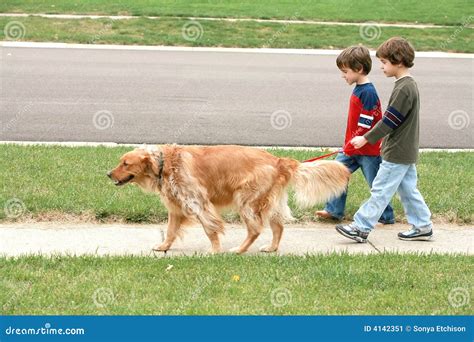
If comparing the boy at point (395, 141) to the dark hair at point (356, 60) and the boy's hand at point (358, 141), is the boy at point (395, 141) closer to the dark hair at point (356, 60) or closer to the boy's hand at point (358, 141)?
the boy's hand at point (358, 141)

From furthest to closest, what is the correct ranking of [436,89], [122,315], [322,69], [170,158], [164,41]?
[164,41], [322,69], [436,89], [170,158], [122,315]

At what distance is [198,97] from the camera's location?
13.7 meters

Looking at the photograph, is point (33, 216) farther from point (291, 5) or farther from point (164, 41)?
point (291, 5)

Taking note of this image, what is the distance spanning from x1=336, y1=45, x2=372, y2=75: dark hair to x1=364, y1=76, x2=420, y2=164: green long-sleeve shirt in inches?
16.4

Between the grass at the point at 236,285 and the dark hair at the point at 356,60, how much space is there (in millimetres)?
1774

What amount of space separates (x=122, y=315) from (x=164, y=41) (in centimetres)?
1351

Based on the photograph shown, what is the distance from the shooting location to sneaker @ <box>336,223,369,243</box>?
7.45 metres

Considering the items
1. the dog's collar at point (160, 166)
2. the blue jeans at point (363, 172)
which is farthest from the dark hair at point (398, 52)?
the dog's collar at point (160, 166)

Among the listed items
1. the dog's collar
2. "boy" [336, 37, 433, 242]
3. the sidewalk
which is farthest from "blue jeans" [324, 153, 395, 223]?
the dog's collar

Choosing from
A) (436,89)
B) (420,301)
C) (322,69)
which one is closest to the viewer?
(420,301)

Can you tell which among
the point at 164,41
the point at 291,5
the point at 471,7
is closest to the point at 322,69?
the point at 164,41

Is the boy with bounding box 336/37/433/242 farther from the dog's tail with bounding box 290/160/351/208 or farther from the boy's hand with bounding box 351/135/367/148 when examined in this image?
the dog's tail with bounding box 290/160/351/208

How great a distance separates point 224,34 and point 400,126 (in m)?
12.2

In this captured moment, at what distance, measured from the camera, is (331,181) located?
7211 mm
